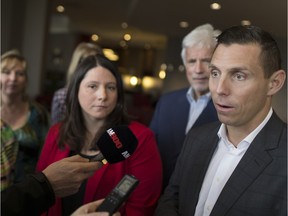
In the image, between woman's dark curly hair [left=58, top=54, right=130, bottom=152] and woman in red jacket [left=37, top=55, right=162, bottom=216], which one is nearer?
woman in red jacket [left=37, top=55, right=162, bottom=216]

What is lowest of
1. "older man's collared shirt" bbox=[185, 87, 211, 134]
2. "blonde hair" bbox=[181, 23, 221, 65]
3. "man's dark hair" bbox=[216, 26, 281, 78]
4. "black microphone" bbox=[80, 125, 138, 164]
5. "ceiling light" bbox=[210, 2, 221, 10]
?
"black microphone" bbox=[80, 125, 138, 164]

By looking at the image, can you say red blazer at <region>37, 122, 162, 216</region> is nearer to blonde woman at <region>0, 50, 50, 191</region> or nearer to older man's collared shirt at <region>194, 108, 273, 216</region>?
older man's collared shirt at <region>194, 108, 273, 216</region>

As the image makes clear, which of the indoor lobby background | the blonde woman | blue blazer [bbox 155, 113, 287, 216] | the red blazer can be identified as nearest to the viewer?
blue blazer [bbox 155, 113, 287, 216]

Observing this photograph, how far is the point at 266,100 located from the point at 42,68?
5.48 m

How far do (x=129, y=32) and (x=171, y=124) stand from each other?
294 inches

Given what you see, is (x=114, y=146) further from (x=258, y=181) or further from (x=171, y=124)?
(x=171, y=124)

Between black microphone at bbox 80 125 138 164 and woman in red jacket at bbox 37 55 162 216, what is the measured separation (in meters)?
0.33

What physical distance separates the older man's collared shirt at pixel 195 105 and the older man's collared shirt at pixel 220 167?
0.67 meters

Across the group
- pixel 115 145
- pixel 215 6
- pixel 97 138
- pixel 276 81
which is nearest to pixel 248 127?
pixel 276 81

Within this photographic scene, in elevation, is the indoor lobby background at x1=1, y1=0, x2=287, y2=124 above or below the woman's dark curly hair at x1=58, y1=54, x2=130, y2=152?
above

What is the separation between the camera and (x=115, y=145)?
1.10 meters

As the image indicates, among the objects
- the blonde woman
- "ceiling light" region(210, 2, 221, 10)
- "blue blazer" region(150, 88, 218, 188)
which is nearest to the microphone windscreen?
"ceiling light" region(210, 2, 221, 10)

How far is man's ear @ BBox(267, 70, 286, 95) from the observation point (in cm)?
109

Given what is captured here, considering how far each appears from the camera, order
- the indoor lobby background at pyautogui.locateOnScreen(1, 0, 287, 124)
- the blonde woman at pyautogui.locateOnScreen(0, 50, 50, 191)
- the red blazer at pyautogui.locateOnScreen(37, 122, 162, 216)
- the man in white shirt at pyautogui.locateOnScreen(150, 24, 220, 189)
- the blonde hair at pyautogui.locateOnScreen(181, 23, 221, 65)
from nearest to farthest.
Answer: the indoor lobby background at pyautogui.locateOnScreen(1, 0, 287, 124)
the red blazer at pyautogui.locateOnScreen(37, 122, 162, 216)
the blonde hair at pyautogui.locateOnScreen(181, 23, 221, 65)
the man in white shirt at pyautogui.locateOnScreen(150, 24, 220, 189)
the blonde woman at pyautogui.locateOnScreen(0, 50, 50, 191)
